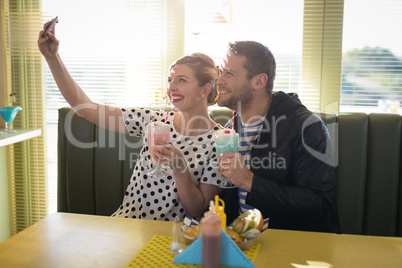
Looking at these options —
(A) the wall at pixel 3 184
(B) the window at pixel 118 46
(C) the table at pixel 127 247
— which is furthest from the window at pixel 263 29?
(C) the table at pixel 127 247

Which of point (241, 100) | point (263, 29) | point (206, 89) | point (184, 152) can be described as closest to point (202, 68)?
point (206, 89)

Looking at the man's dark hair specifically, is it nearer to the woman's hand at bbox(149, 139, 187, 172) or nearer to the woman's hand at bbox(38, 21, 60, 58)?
the woman's hand at bbox(149, 139, 187, 172)

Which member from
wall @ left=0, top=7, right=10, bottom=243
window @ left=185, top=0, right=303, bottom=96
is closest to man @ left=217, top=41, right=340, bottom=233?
window @ left=185, top=0, right=303, bottom=96

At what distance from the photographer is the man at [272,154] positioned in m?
1.84

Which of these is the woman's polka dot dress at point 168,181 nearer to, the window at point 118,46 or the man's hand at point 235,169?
the man's hand at point 235,169

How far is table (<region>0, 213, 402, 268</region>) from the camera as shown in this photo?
135cm

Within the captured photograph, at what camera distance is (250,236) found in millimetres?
1420

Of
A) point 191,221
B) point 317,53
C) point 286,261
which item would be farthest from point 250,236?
point 317,53

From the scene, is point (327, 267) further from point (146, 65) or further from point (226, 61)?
point (146, 65)

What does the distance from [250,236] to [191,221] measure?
239 millimetres

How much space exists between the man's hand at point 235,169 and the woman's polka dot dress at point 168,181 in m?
0.18

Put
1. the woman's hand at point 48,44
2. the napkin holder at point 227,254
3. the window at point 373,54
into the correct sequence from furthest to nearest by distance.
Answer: the window at point 373,54
the woman's hand at point 48,44
the napkin holder at point 227,254

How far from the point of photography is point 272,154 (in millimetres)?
1984

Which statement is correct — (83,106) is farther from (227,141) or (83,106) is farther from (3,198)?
(3,198)
